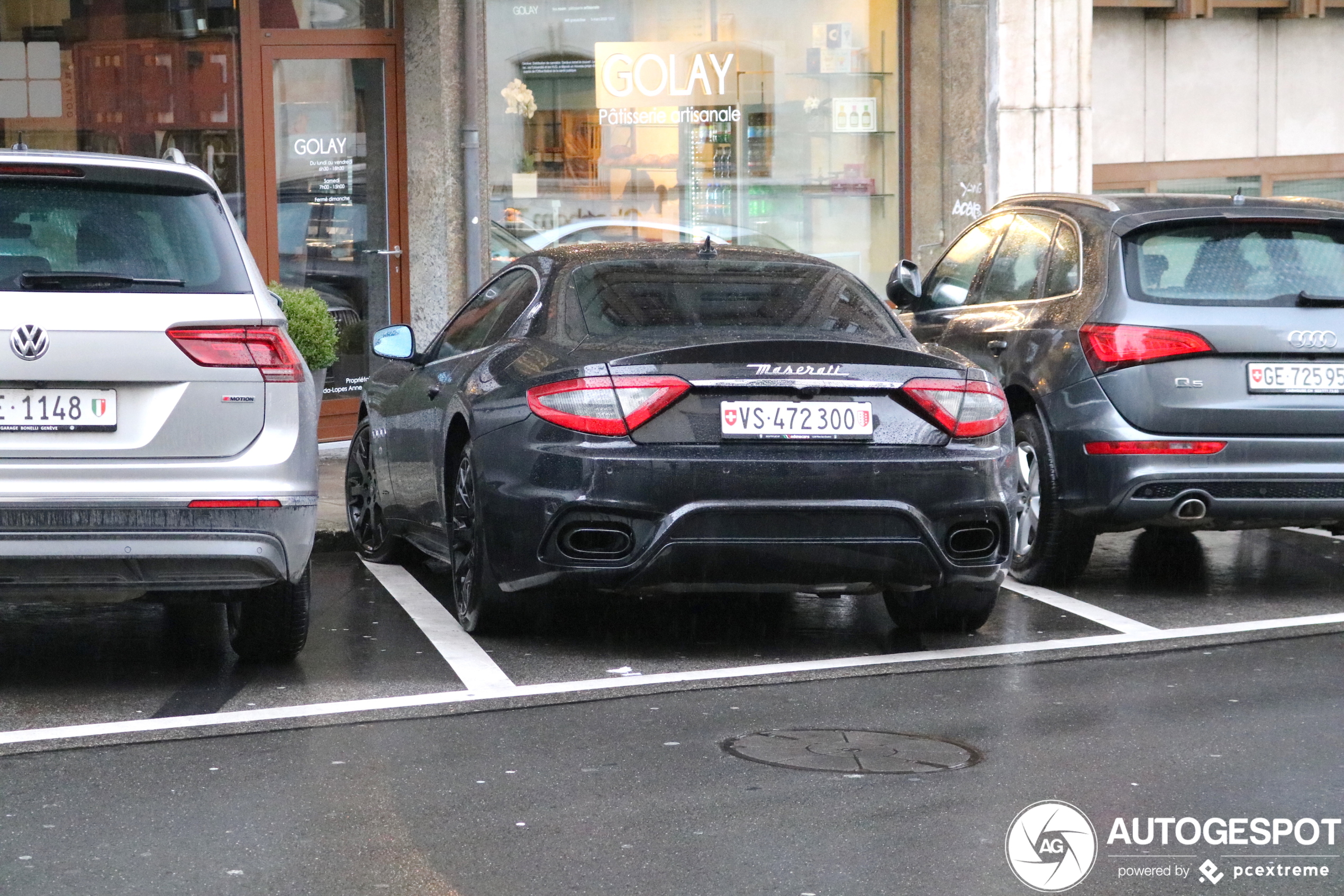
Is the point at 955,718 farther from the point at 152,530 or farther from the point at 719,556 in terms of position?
the point at 152,530

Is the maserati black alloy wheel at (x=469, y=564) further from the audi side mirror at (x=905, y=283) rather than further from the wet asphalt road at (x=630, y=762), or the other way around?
the audi side mirror at (x=905, y=283)

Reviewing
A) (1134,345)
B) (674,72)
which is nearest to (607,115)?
(674,72)

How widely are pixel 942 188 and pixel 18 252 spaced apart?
10554mm

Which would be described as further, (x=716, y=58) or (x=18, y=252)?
(x=716, y=58)

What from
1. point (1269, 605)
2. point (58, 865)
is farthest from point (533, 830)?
point (1269, 605)

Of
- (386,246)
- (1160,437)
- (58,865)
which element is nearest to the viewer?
(58,865)

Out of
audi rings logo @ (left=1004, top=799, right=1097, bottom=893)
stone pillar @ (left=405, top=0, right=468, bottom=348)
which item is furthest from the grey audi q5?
stone pillar @ (left=405, top=0, right=468, bottom=348)

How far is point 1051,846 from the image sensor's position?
4555 mm

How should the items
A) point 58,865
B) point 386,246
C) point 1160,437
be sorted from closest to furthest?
point 58,865 < point 1160,437 < point 386,246

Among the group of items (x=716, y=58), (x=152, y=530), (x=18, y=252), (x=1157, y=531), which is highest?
(x=716, y=58)

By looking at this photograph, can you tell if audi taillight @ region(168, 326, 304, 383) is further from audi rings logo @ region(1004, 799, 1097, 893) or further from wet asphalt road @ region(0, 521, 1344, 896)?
audi rings logo @ region(1004, 799, 1097, 893)

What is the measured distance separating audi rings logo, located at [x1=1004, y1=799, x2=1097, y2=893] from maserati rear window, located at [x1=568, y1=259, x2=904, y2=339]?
2382 millimetres

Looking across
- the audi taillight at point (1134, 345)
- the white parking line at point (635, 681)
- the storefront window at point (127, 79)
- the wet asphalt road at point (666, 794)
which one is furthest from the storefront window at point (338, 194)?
the wet asphalt road at point (666, 794)

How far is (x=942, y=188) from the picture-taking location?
15609 mm
